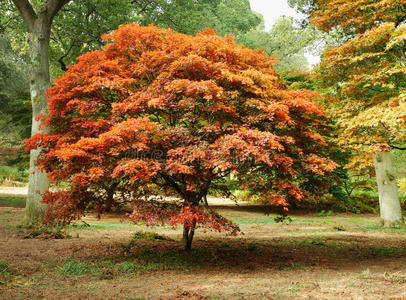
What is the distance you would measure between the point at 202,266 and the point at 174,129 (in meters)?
2.68

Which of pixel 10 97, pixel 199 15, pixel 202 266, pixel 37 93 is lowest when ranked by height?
pixel 202 266

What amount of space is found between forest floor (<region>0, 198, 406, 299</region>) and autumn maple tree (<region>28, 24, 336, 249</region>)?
91 centimetres

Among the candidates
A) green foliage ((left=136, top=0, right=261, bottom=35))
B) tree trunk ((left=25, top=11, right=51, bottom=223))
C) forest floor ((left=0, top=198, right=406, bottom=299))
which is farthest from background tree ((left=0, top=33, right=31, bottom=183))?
forest floor ((left=0, top=198, right=406, bottom=299))

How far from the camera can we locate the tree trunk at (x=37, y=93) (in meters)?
9.47

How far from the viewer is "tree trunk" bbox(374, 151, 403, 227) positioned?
1087cm

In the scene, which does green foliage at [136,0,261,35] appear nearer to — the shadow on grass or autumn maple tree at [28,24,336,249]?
autumn maple tree at [28,24,336,249]

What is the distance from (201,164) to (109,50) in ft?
9.91

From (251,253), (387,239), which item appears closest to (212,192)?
(251,253)

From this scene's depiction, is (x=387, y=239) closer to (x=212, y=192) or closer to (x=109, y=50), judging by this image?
(x=212, y=192)

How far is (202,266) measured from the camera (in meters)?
6.25

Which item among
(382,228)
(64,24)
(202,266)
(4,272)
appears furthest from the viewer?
(64,24)

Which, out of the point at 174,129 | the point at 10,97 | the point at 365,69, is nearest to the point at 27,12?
the point at 174,129

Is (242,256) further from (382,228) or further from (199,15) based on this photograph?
(199,15)

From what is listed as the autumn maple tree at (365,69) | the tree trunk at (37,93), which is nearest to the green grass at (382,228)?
the autumn maple tree at (365,69)
